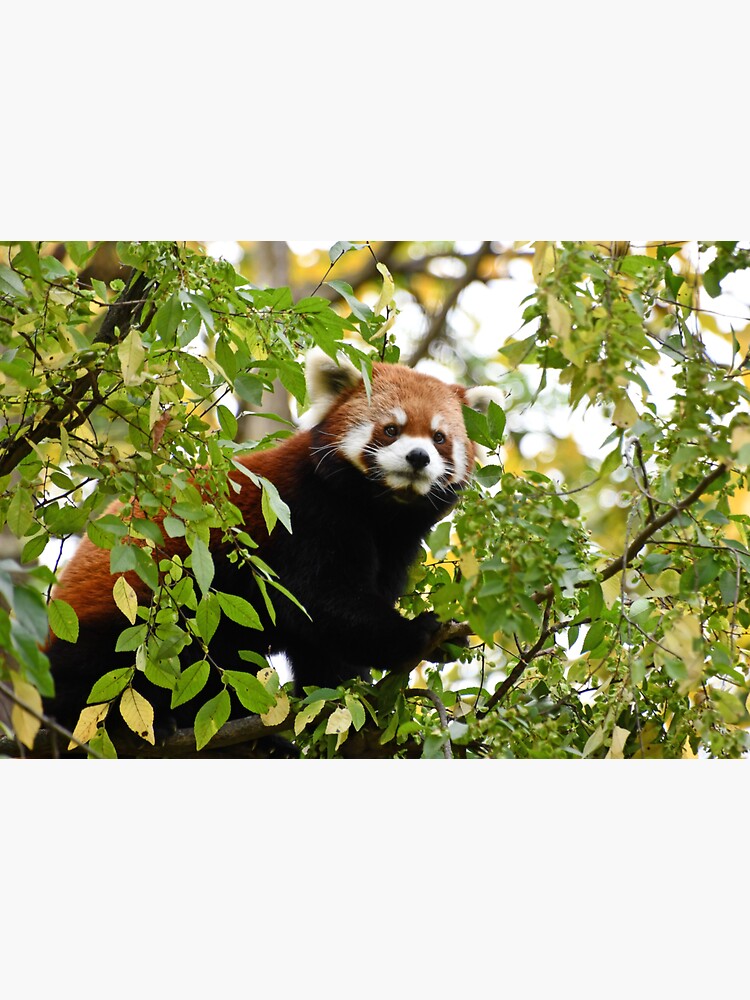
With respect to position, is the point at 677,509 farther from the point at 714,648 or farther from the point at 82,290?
the point at 82,290

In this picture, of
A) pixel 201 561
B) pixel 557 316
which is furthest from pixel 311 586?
pixel 557 316

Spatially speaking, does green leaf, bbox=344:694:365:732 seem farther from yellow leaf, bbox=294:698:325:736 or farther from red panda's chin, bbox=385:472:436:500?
red panda's chin, bbox=385:472:436:500

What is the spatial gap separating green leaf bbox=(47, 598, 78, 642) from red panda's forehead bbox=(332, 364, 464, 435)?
1.22 m

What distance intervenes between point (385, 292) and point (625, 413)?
89 cm

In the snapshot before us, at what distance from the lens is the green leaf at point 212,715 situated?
213cm

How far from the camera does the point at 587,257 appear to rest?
1766 mm

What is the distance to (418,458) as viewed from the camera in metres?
2.98

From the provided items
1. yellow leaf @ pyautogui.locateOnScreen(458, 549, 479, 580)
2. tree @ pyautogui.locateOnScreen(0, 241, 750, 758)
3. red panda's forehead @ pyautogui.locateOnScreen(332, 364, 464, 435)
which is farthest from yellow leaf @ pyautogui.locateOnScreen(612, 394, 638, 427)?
red panda's forehead @ pyautogui.locateOnScreen(332, 364, 464, 435)

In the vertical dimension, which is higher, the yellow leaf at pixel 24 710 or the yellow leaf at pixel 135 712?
the yellow leaf at pixel 24 710

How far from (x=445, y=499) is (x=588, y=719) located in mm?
931

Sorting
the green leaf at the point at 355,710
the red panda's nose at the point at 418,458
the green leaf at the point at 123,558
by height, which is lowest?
the green leaf at the point at 355,710

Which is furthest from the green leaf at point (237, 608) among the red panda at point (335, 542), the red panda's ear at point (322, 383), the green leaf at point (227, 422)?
the red panda's ear at point (322, 383)

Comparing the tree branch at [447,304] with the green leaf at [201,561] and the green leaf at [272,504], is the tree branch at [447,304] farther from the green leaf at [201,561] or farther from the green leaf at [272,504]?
the green leaf at [201,561]

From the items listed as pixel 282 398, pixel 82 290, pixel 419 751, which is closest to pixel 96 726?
pixel 419 751
